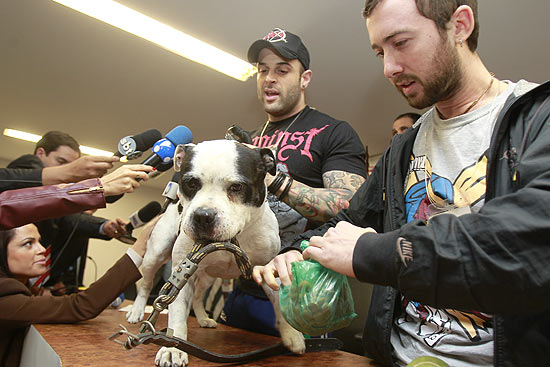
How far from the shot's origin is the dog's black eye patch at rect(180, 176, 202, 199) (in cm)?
132

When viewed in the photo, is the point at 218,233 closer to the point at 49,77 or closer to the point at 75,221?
the point at 75,221

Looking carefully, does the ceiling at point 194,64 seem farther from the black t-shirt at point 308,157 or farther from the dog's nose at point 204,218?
the dog's nose at point 204,218

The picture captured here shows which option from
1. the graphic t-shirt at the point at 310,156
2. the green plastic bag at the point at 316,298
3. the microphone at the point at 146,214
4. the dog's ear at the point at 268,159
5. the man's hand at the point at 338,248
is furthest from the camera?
the microphone at the point at 146,214

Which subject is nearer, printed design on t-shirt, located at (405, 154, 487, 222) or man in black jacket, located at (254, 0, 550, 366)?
man in black jacket, located at (254, 0, 550, 366)

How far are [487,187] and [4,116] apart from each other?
842 centimetres

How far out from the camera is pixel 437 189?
3.55ft

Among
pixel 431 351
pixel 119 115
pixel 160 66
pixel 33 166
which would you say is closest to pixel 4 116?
pixel 119 115

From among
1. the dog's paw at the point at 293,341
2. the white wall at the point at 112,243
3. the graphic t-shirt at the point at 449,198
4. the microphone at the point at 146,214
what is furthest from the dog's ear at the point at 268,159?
the white wall at the point at 112,243

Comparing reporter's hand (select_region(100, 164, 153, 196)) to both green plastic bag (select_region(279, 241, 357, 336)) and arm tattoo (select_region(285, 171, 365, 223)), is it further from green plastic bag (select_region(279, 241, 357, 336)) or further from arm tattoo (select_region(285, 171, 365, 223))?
green plastic bag (select_region(279, 241, 357, 336))

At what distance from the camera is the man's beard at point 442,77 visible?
1072 millimetres

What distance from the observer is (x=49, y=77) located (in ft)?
17.6

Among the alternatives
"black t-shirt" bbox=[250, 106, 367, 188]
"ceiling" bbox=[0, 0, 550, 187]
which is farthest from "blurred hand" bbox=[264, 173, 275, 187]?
"ceiling" bbox=[0, 0, 550, 187]

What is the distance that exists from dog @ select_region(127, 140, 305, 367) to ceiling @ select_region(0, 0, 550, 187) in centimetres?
287

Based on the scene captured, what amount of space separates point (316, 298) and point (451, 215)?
0.37 m
